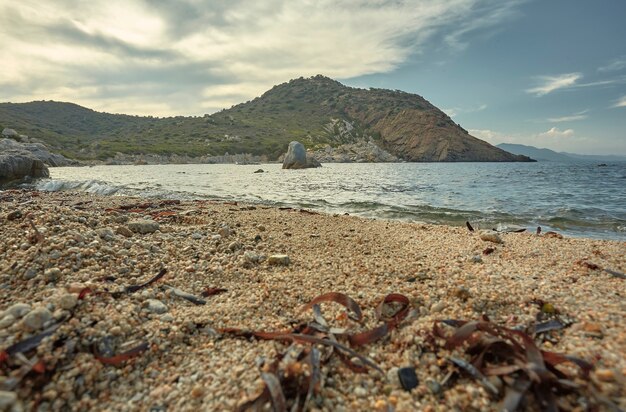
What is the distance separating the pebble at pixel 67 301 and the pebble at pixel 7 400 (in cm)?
102

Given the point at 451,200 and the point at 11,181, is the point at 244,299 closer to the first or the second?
the point at 451,200

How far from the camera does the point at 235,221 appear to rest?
9312 mm

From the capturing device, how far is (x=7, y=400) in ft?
6.82

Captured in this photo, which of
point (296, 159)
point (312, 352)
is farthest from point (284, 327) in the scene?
point (296, 159)

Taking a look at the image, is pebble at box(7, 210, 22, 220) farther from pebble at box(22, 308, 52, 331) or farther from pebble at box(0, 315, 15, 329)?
pebble at box(22, 308, 52, 331)

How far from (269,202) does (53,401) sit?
1541 cm

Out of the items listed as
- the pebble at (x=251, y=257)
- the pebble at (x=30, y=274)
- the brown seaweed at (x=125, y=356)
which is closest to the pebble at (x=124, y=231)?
the pebble at (x=30, y=274)

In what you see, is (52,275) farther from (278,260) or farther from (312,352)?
(312,352)

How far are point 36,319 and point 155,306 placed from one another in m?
1.01

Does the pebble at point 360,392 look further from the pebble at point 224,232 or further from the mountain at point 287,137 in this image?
the mountain at point 287,137

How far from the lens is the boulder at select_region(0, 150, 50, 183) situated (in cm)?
2559

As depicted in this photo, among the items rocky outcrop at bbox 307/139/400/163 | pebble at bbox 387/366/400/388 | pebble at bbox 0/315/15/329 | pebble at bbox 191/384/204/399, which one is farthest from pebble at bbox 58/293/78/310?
rocky outcrop at bbox 307/139/400/163

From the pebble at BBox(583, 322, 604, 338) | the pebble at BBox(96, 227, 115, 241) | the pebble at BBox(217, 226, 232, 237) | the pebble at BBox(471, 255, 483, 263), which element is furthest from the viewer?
the pebble at BBox(217, 226, 232, 237)

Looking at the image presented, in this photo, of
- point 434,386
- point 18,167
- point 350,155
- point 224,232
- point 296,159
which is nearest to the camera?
point 434,386
